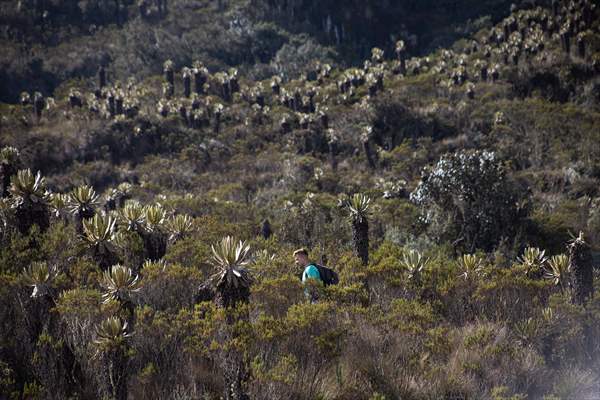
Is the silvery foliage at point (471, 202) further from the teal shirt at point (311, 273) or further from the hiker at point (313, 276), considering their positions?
the teal shirt at point (311, 273)

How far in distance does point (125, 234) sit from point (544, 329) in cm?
827

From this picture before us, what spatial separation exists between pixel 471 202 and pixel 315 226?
7.80 metres

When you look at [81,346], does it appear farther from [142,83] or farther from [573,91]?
[142,83]

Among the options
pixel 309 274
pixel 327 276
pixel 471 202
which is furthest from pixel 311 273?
pixel 471 202

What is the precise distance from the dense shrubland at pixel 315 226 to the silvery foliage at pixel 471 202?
100 mm

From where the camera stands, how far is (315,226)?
74.7 ft

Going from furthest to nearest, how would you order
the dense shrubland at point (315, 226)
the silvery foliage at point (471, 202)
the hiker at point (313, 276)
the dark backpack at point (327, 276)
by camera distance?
the silvery foliage at point (471, 202), the dark backpack at point (327, 276), the hiker at point (313, 276), the dense shrubland at point (315, 226)

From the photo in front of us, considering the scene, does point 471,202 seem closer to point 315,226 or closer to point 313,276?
point 315,226

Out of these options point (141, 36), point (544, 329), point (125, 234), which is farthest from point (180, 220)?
point (141, 36)

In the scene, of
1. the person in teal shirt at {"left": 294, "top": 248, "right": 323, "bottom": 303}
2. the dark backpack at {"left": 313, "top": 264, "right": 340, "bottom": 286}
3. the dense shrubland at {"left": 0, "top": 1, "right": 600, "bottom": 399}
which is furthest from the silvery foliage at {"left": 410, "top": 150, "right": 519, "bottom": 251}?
the person in teal shirt at {"left": 294, "top": 248, "right": 323, "bottom": 303}

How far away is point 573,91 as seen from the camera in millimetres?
54844

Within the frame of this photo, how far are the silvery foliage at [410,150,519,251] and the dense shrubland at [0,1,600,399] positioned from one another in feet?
0.33

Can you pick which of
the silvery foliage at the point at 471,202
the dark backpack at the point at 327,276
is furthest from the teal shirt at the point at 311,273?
the silvery foliage at the point at 471,202

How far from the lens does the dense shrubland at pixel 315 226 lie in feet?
24.3
